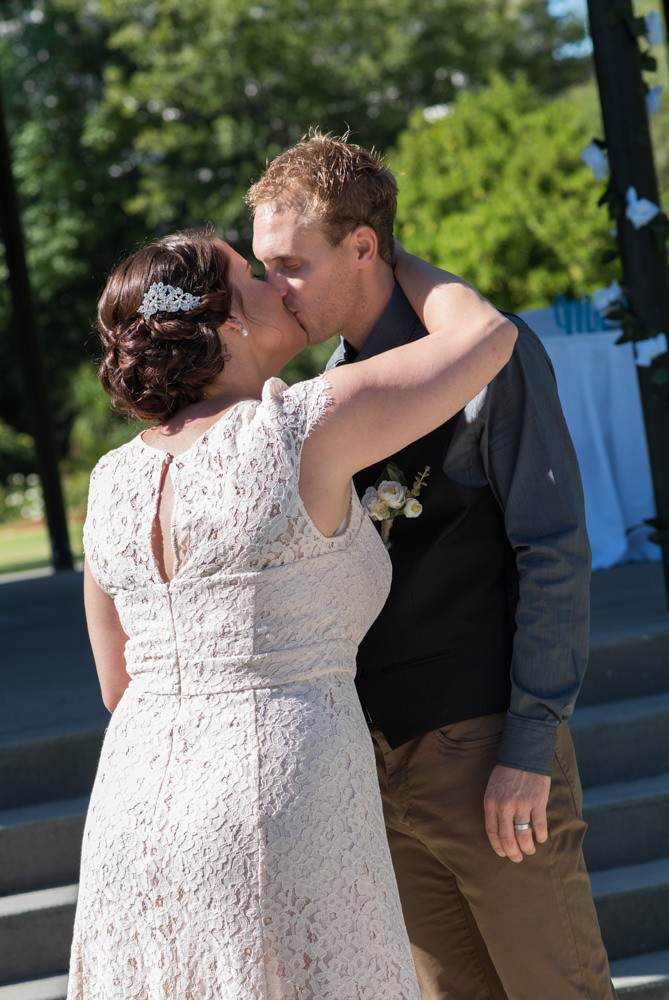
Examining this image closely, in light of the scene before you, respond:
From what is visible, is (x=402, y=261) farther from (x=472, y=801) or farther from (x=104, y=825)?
(x=104, y=825)

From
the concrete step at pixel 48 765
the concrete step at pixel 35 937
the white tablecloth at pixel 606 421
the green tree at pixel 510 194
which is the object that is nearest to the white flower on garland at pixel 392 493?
the concrete step at pixel 35 937

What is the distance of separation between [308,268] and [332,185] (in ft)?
0.52

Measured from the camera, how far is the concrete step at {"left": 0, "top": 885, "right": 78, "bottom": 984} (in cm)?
326

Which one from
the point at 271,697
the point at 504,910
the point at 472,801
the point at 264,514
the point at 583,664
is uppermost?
the point at 264,514

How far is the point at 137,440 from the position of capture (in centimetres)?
180

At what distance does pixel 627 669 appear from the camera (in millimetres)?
4098

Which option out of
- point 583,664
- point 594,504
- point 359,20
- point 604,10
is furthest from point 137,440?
point 359,20

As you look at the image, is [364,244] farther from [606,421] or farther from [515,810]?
[606,421]

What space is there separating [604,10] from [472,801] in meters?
3.32

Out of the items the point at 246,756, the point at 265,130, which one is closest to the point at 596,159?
the point at 246,756

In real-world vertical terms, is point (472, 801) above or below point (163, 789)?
below

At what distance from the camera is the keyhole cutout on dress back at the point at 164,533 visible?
168 centimetres

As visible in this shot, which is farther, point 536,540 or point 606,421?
point 606,421

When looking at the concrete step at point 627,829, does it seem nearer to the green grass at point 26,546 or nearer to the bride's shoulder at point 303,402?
the bride's shoulder at point 303,402
